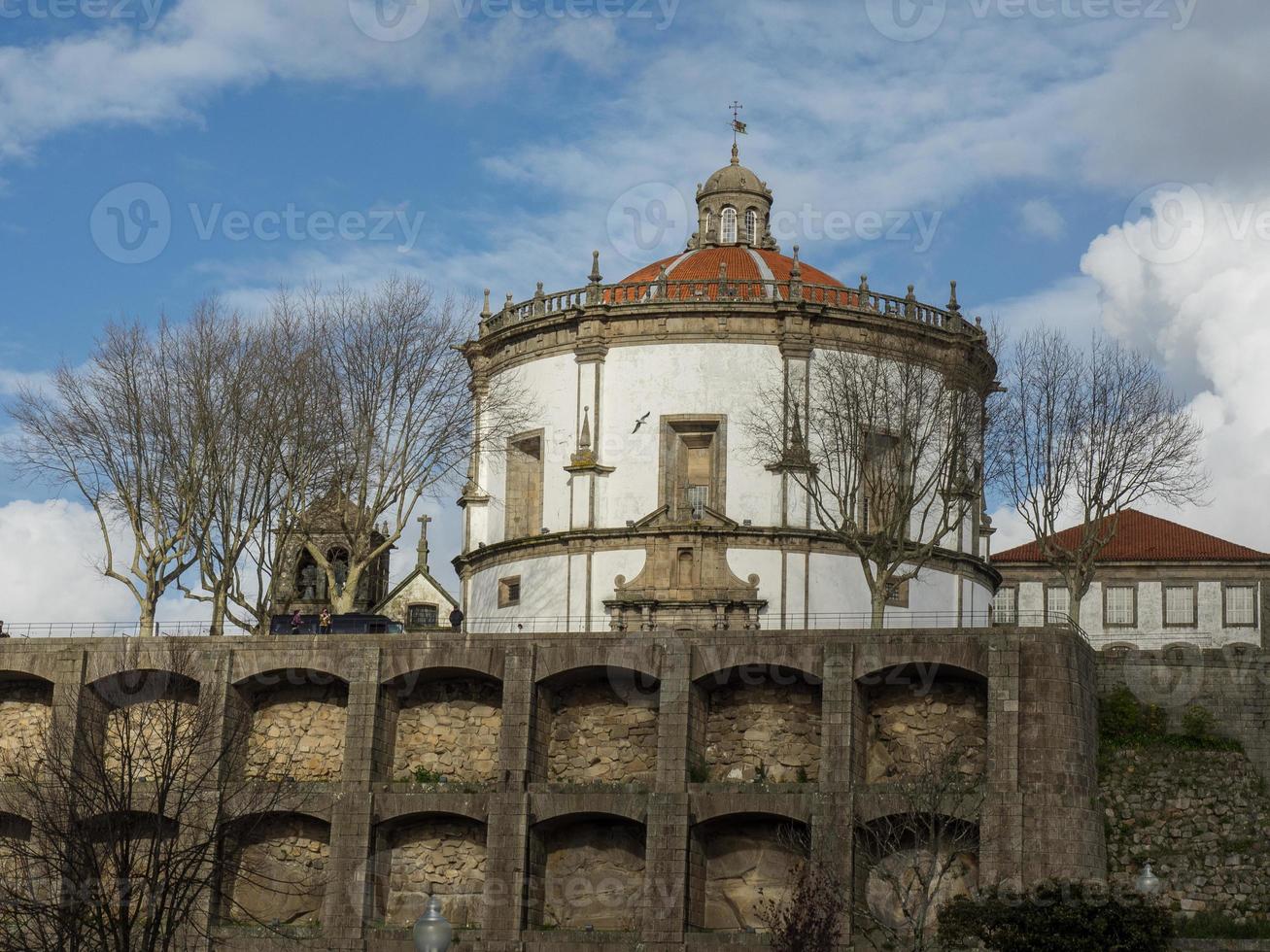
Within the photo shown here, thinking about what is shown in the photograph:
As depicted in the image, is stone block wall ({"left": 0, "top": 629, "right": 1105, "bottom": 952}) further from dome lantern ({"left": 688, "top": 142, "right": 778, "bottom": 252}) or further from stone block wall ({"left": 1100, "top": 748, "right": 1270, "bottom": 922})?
dome lantern ({"left": 688, "top": 142, "right": 778, "bottom": 252})

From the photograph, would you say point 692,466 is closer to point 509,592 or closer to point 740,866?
point 509,592

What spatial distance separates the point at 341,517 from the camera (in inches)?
2368

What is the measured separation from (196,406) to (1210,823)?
3125 centimetres

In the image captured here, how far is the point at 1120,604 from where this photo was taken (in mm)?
84000

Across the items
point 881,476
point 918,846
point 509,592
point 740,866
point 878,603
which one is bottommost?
point 740,866

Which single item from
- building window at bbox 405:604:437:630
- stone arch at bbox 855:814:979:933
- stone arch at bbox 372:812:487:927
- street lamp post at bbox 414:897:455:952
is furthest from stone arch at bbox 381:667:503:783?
building window at bbox 405:604:437:630

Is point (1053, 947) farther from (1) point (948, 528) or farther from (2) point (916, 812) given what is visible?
(1) point (948, 528)

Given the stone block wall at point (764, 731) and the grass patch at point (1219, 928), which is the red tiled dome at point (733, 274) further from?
the grass patch at point (1219, 928)

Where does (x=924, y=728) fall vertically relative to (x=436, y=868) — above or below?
above

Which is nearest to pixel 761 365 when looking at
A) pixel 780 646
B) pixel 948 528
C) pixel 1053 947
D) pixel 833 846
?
pixel 948 528

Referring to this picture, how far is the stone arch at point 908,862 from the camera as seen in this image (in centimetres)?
5047

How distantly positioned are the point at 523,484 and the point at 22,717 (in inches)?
722

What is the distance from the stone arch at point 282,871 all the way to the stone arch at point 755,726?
35.1ft

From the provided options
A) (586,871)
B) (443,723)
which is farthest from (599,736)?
(443,723)
